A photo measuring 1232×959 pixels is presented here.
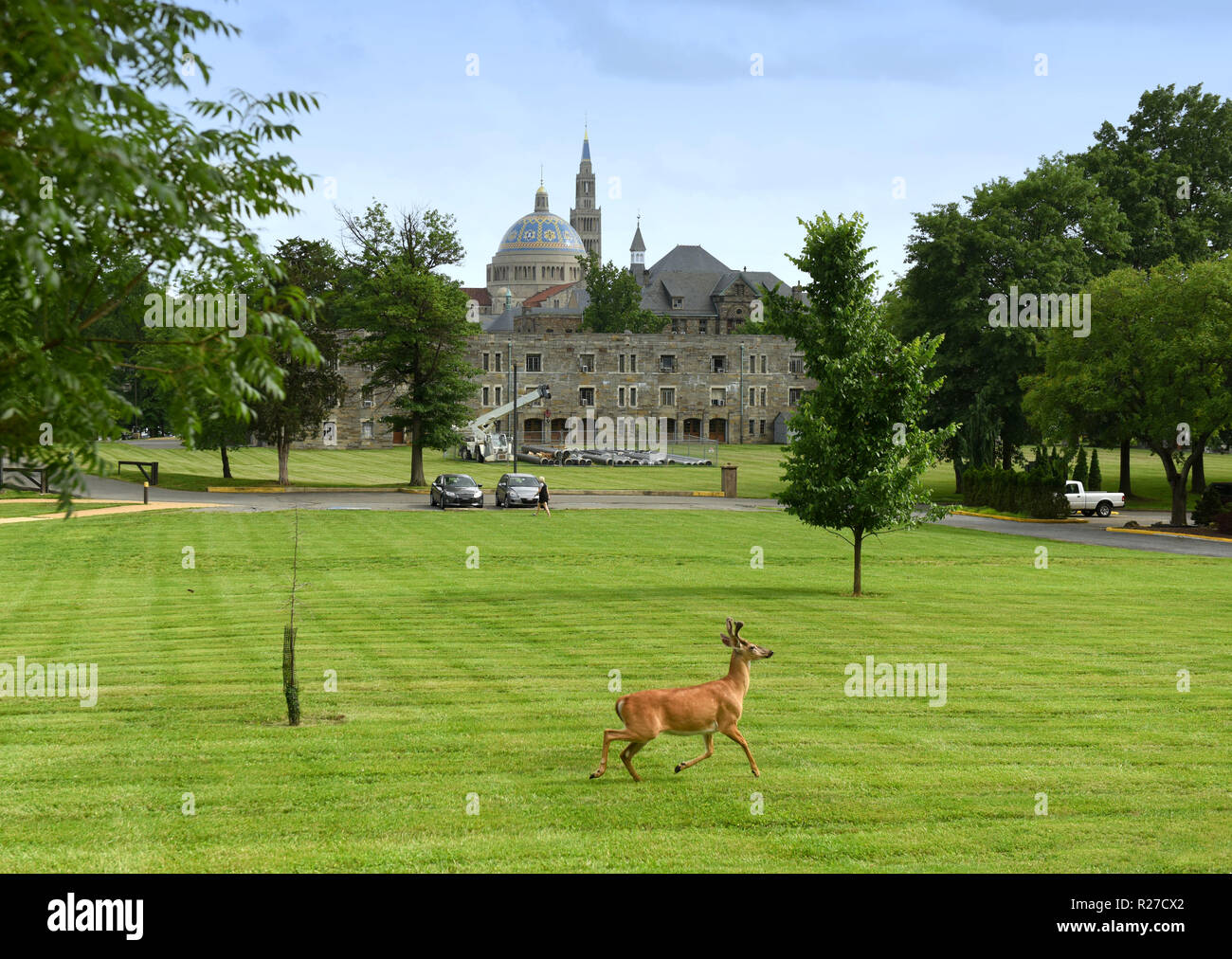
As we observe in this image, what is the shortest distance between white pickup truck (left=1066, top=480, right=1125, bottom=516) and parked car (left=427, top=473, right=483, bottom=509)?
27.1 m

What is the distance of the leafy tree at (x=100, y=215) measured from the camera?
217 inches

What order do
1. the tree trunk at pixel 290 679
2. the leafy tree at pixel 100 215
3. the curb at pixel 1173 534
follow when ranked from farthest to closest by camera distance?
the curb at pixel 1173 534, the tree trunk at pixel 290 679, the leafy tree at pixel 100 215

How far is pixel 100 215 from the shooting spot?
6.86 metres

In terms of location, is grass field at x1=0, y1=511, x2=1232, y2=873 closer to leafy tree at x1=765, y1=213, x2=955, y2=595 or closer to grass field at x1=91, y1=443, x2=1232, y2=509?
leafy tree at x1=765, y1=213, x2=955, y2=595

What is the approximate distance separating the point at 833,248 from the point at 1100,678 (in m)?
11.5

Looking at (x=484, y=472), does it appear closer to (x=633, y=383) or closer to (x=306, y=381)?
(x=306, y=381)

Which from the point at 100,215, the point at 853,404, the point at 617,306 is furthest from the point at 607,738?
the point at 617,306

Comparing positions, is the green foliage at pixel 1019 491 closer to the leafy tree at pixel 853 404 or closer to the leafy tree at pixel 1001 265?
the leafy tree at pixel 1001 265

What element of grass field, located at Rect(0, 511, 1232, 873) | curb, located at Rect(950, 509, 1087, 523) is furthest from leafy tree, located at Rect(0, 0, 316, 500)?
curb, located at Rect(950, 509, 1087, 523)

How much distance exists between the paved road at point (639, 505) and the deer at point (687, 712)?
1286 inches

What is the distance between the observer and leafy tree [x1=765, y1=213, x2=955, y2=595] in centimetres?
2380

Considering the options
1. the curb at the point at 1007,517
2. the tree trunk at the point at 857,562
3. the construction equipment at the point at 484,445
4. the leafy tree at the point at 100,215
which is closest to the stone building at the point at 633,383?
the construction equipment at the point at 484,445
